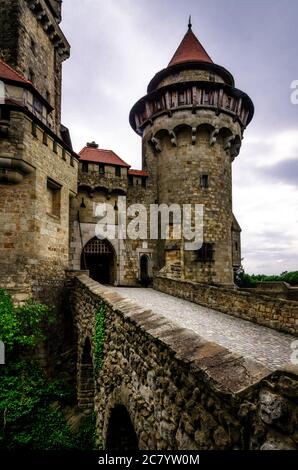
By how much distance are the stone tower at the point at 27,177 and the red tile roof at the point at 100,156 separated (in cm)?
208

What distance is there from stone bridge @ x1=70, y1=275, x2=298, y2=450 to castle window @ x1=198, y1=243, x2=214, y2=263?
32.8ft

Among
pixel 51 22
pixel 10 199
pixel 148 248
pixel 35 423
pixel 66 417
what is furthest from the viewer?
pixel 148 248

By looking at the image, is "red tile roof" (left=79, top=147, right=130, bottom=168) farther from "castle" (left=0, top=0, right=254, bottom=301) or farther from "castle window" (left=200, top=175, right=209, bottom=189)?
"castle window" (left=200, top=175, right=209, bottom=189)

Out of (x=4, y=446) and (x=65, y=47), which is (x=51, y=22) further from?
(x=4, y=446)

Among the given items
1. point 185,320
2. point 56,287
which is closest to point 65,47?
point 56,287

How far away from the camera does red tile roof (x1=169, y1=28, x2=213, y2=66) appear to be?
17406 mm

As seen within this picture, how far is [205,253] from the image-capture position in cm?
1540

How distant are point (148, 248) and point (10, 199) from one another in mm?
8472

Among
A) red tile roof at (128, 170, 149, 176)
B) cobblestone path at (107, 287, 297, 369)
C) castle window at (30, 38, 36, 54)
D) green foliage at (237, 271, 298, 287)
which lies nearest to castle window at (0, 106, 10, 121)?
castle window at (30, 38, 36, 54)

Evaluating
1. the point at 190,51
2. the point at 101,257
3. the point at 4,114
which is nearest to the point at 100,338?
the point at 4,114

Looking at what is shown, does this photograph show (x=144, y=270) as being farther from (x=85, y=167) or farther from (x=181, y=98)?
(x=181, y=98)

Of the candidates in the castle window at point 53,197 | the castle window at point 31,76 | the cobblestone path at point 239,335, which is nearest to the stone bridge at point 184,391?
the cobblestone path at point 239,335

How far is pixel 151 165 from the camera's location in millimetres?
17297

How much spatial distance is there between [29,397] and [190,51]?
1984 centimetres
